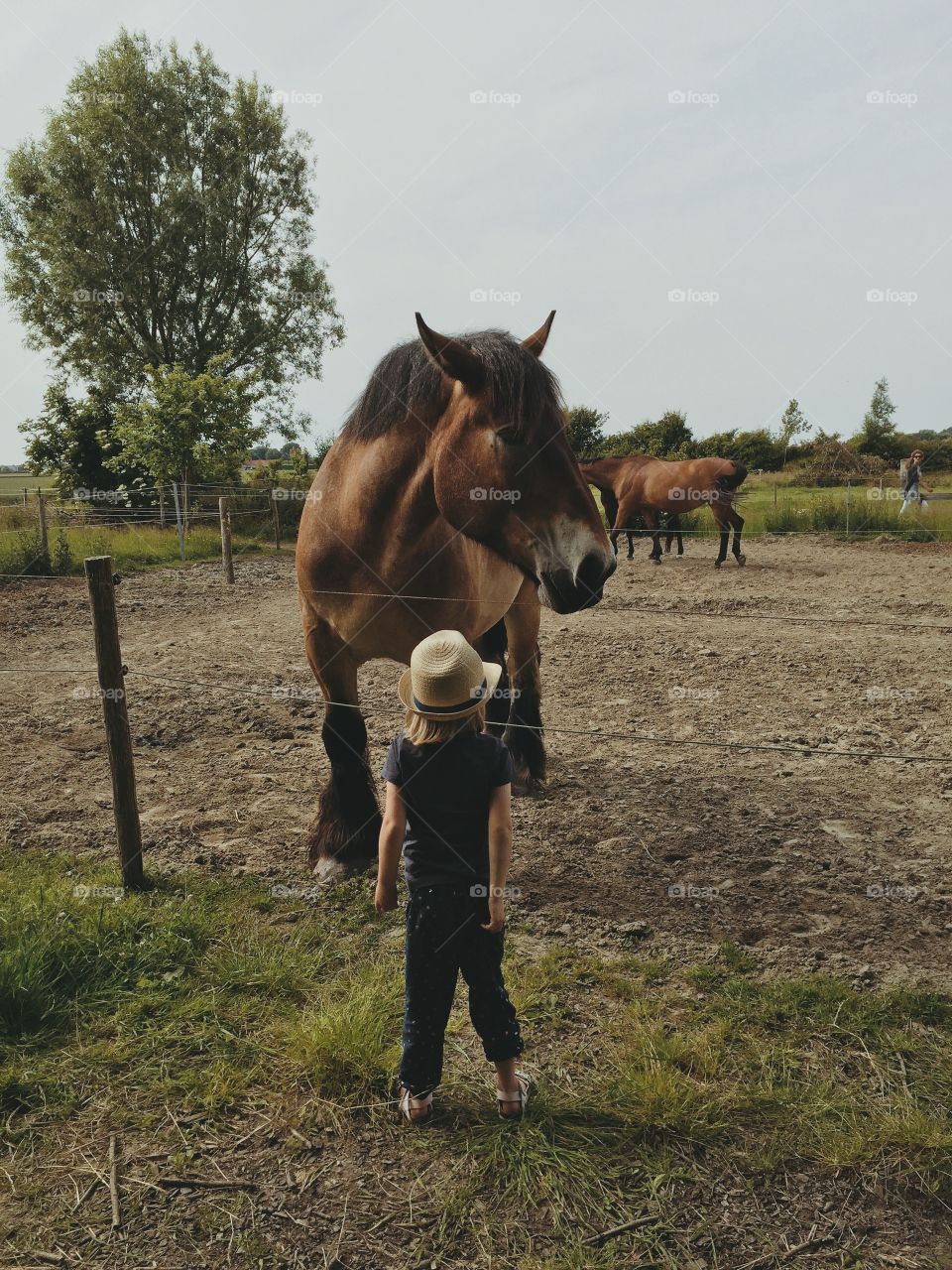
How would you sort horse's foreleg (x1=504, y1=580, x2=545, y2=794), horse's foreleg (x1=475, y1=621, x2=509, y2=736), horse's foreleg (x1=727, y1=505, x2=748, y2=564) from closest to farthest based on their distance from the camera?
1. horse's foreleg (x1=475, y1=621, x2=509, y2=736)
2. horse's foreleg (x1=504, y1=580, x2=545, y2=794)
3. horse's foreleg (x1=727, y1=505, x2=748, y2=564)

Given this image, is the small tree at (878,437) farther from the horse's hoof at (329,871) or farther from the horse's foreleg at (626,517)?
the horse's hoof at (329,871)

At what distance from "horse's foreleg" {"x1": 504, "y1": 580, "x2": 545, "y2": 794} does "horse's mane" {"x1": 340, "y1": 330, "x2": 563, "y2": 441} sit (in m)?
1.53

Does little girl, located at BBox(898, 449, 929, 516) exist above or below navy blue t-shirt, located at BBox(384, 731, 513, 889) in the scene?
above

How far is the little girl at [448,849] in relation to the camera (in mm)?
2154

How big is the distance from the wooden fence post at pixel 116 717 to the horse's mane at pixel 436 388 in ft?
4.24

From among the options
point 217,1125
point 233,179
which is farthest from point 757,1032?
point 233,179

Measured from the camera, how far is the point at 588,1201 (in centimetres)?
199

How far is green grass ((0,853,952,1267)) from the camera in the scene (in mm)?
2061

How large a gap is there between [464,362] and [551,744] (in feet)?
10.8
